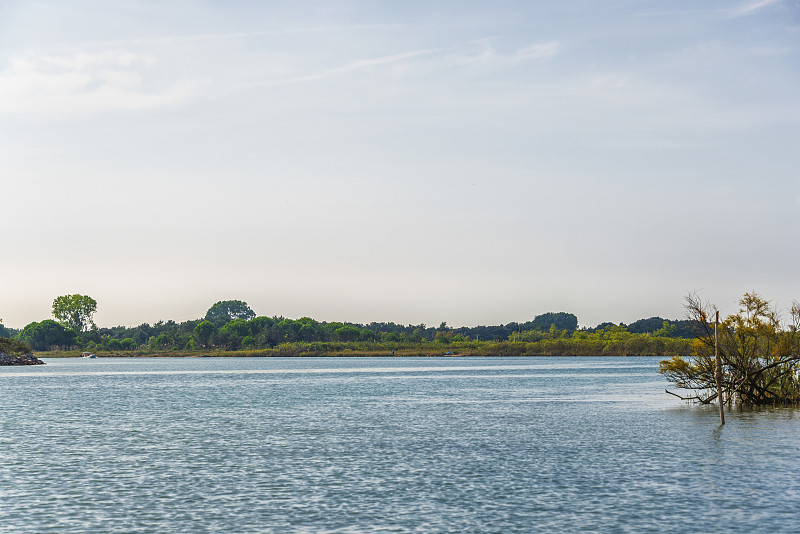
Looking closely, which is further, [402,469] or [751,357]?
[751,357]

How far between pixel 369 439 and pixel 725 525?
74.6 ft

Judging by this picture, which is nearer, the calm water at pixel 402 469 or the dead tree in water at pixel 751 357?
the calm water at pixel 402 469

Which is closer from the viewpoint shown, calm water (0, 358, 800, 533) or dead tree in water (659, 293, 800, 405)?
calm water (0, 358, 800, 533)

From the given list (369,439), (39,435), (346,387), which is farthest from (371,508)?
(346,387)

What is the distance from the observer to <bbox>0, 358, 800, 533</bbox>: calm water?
24.3 metres

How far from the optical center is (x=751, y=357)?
181 ft

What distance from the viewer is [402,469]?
109 ft

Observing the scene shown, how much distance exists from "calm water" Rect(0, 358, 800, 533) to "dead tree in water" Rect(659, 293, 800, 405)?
2.85m

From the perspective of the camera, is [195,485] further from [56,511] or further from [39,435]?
[39,435]

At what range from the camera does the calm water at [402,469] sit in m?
24.3

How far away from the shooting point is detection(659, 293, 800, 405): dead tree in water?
179 feet

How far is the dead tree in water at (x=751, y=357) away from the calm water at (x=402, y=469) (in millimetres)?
2853

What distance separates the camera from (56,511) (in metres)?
→ 25.5

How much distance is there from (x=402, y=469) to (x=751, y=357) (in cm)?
3182
